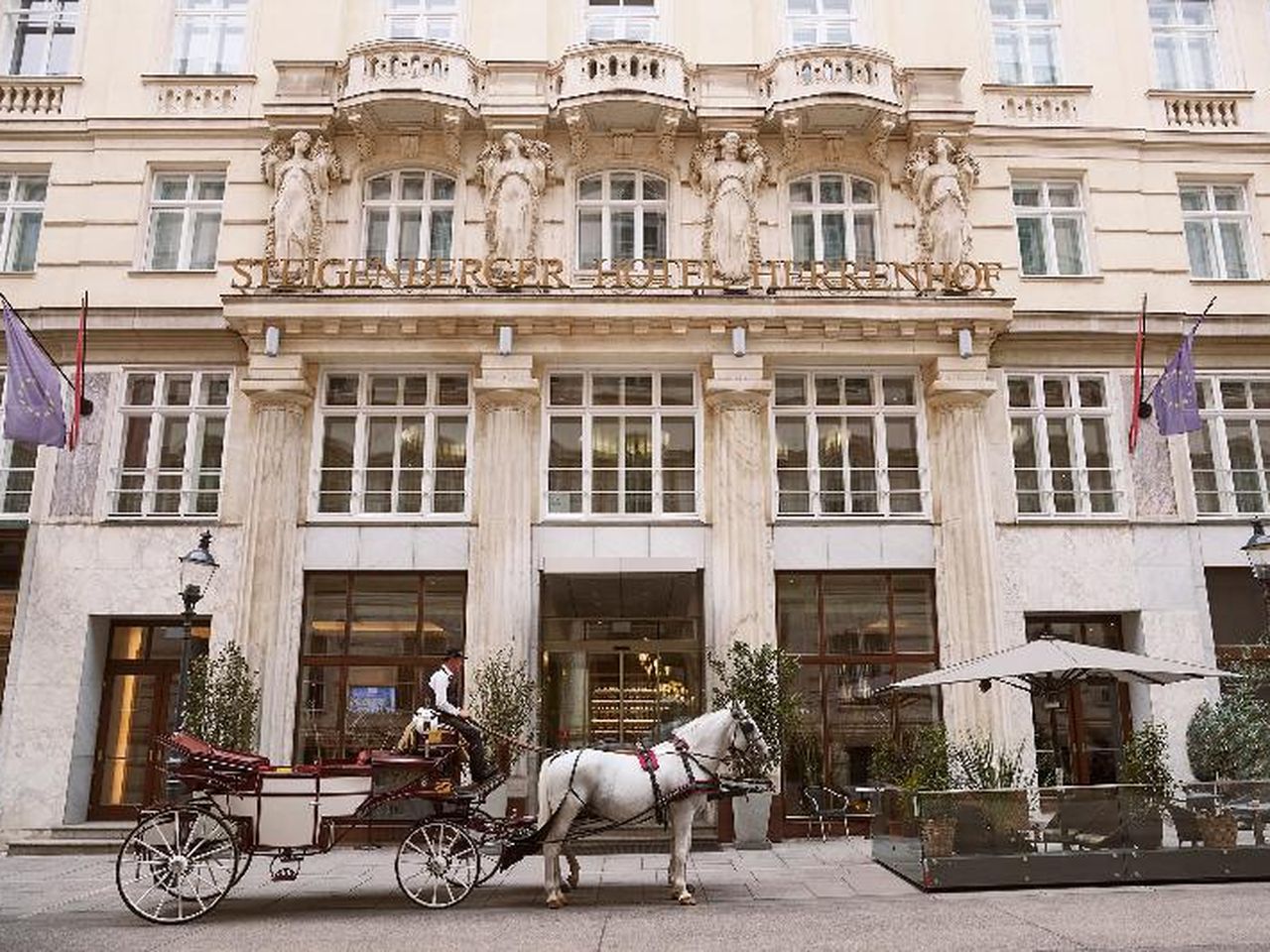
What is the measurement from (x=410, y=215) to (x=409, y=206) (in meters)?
0.17

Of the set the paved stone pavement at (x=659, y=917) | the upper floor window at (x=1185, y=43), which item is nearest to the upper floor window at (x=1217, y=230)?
the upper floor window at (x=1185, y=43)

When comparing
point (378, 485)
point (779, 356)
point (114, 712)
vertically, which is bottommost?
point (114, 712)

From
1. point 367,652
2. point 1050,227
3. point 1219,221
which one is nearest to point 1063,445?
point 1050,227

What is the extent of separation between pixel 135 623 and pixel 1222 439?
19357mm

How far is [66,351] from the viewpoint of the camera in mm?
18391

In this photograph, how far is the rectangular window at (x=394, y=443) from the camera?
711 inches

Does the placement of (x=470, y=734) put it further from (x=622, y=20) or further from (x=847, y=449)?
(x=622, y=20)

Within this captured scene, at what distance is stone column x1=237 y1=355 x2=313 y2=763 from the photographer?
55.1ft

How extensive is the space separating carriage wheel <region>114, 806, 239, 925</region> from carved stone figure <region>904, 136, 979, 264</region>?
1456cm

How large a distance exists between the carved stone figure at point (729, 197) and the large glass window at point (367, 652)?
733 cm

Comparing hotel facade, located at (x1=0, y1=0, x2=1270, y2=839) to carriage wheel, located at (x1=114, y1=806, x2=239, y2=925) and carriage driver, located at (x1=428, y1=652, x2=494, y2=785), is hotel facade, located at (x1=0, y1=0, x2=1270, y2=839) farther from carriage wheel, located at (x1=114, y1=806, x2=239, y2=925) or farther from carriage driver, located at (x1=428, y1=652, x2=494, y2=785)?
carriage wheel, located at (x1=114, y1=806, x2=239, y2=925)

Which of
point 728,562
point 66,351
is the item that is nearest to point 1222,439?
point 728,562

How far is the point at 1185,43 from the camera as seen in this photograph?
68.9ft

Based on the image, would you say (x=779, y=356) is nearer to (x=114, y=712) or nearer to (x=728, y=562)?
(x=728, y=562)
